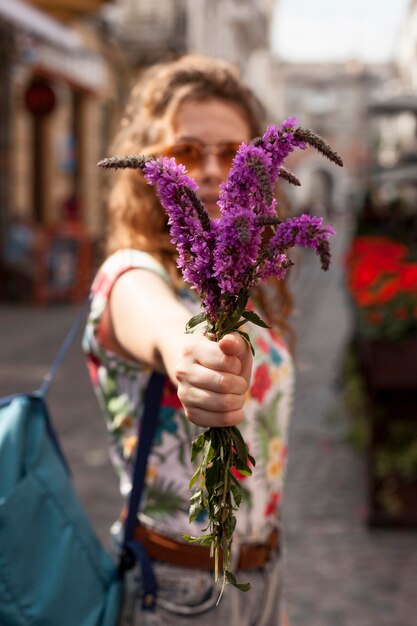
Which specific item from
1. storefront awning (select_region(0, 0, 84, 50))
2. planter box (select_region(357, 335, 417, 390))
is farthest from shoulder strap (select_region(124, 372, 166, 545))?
storefront awning (select_region(0, 0, 84, 50))

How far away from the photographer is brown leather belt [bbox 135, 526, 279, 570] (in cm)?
163

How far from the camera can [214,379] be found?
3.46 ft

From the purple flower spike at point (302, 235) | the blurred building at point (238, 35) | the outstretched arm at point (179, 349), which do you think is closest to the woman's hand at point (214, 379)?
the outstretched arm at point (179, 349)

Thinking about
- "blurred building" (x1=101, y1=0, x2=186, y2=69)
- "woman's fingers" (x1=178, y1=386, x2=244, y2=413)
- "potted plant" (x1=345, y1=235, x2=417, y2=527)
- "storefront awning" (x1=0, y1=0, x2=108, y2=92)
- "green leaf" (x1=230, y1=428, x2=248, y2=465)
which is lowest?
"potted plant" (x1=345, y1=235, x2=417, y2=527)

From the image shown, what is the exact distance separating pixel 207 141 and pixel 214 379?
80cm

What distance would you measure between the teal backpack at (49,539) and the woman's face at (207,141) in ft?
1.32

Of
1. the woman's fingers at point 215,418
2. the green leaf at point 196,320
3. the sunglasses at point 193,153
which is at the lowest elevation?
the woman's fingers at point 215,418

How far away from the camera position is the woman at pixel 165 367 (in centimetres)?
158

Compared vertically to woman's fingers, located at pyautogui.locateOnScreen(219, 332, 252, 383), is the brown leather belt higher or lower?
lower

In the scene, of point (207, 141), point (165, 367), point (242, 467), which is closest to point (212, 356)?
point (242, 467)

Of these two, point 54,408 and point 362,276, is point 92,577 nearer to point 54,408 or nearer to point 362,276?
point 362,276

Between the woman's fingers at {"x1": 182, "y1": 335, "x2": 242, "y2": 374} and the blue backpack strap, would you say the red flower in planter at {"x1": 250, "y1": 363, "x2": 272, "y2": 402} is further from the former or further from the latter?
the woman's fingers at {"x1": 182, "y1": 335, "x2": 242, "y2": 374}

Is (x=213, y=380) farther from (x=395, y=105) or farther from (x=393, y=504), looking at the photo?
(x=395, y=105)

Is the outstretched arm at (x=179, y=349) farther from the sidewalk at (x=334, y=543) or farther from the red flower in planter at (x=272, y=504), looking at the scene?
the sidewalk at (x=334, y=543)
